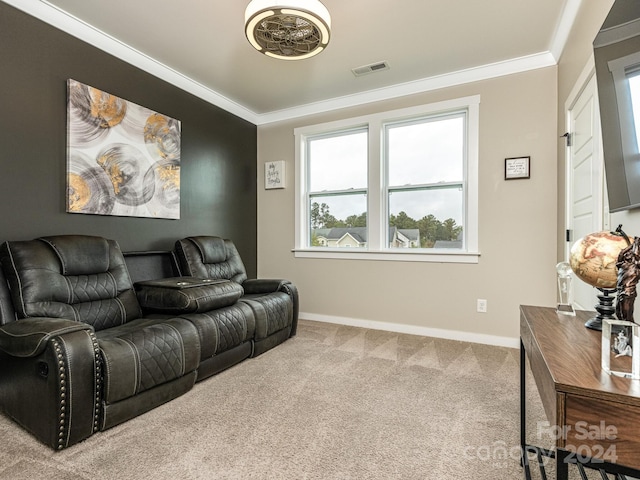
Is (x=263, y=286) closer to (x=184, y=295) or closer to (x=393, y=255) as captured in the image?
(x=184, y=295)

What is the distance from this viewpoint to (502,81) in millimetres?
3184

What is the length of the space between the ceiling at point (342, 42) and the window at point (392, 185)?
15.0 inches

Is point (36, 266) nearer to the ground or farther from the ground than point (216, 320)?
farther from the ground

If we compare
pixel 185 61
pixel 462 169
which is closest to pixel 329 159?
pixel 462 169

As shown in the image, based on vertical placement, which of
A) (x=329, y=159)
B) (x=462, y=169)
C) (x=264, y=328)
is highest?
(x=329, y=159)

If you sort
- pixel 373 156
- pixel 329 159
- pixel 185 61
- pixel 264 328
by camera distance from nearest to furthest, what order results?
pixel 264 328, pixel 185 61, pixel 373 156, pixel 329 159

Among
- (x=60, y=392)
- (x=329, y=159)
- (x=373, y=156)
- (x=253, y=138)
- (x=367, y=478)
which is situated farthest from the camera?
(x=253, y=138)

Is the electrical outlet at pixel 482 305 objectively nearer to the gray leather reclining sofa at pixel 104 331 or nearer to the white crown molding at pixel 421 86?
the gray leather reclining sofa at pixel 104 331

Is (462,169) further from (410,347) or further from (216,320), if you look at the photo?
(216,320)

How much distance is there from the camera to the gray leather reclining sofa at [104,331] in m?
1.58

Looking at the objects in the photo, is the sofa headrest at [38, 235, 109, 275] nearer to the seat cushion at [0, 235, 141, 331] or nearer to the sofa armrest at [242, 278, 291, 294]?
the seat cushion at [0, 235, 141, 331]

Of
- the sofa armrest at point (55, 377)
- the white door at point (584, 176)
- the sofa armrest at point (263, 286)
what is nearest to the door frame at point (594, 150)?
the white door at point (584, 176)

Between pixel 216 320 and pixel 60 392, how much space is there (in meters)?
1.00

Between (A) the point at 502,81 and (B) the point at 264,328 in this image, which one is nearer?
(B) the point at 264,328
